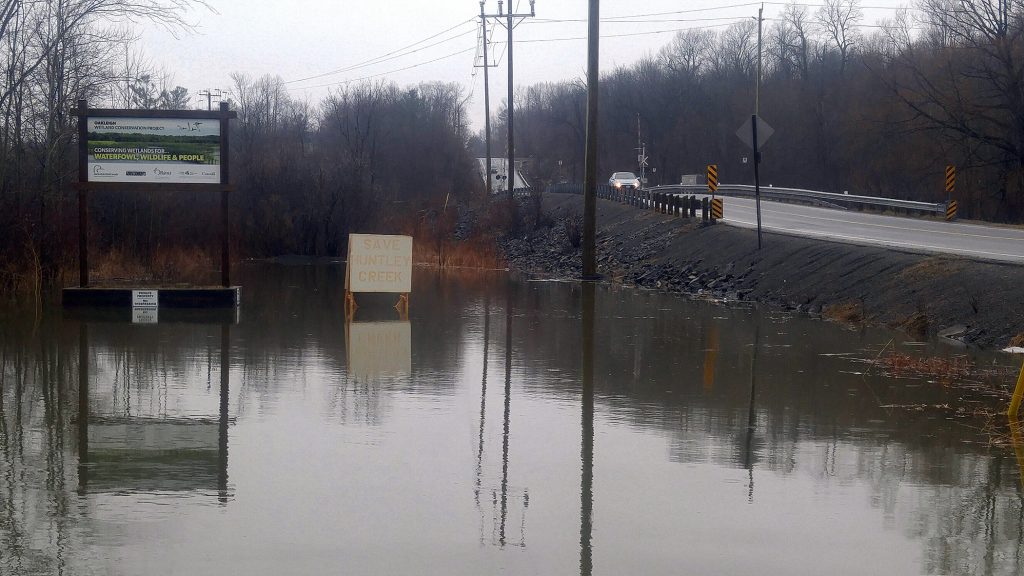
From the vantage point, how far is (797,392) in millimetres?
11312

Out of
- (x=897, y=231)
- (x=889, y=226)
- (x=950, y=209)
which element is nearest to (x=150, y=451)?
(x=897, y=231)

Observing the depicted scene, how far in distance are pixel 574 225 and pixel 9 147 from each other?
66.2 ft

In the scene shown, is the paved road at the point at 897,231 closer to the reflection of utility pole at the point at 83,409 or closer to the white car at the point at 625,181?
the reflection of utility pole at the point at 83,409

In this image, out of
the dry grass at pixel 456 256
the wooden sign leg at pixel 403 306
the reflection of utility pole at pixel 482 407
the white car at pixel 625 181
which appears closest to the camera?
the reflection of utility pole at pixel 482 407

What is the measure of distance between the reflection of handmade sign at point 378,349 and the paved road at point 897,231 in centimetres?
1165

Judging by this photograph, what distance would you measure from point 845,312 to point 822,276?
3.42m

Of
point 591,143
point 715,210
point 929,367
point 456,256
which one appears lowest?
point 929,367

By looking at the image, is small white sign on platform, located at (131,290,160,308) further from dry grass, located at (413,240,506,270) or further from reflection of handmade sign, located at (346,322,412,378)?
dry grass, located at (413,240,506,270)

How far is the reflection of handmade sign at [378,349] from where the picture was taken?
12602 mm

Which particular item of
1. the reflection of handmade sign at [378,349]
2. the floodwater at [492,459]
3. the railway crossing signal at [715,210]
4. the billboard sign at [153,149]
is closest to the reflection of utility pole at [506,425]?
the floodwater at [492,459]

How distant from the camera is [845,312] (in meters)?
19.0

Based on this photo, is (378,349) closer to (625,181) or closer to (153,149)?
(153,149)

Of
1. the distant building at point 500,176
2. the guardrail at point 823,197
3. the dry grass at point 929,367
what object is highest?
the distant building at point 500,176

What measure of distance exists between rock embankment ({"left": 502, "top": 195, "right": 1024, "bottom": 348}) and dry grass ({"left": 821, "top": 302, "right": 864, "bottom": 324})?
32 mm
